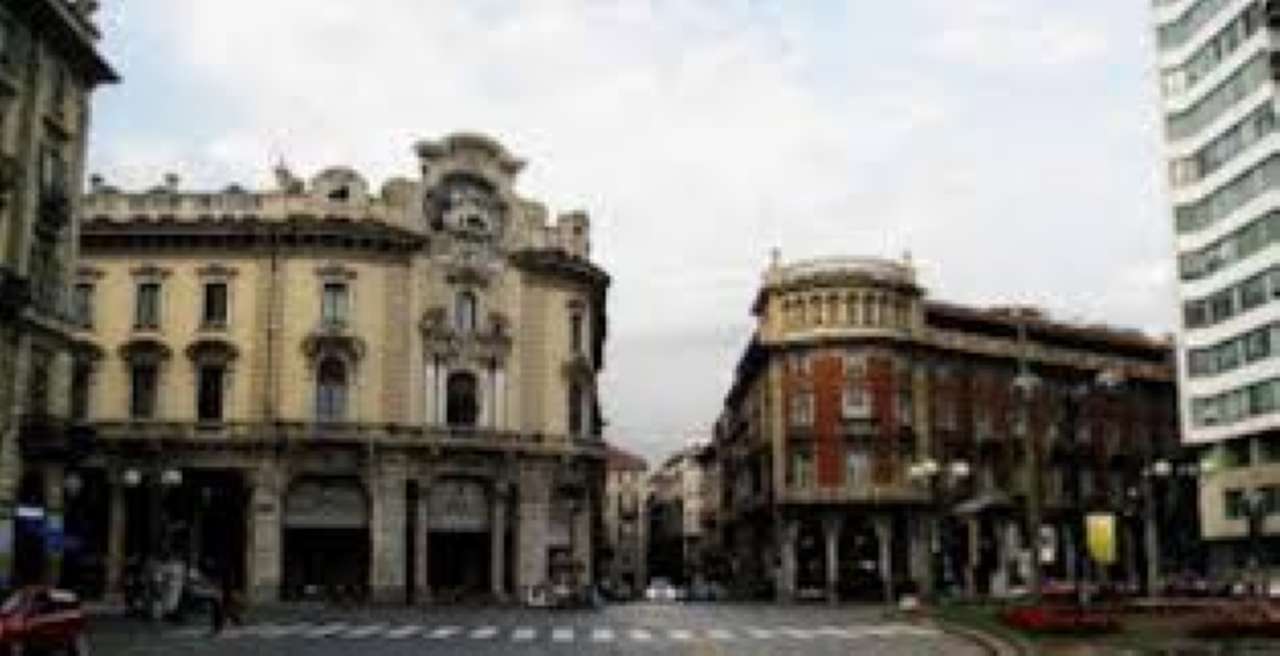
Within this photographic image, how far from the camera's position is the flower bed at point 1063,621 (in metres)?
35.7

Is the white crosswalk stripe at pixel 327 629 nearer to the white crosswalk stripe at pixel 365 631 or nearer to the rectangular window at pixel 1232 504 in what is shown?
the white crosswalk stripe at pixel 365 631

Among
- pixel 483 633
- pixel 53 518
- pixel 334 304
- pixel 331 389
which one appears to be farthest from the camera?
pixel 334 304

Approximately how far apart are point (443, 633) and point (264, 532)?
30811mm

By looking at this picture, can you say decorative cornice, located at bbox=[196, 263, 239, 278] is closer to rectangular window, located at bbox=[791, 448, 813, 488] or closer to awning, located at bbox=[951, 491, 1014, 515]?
awning, located at bbox=[951, 491, 1014, 515]

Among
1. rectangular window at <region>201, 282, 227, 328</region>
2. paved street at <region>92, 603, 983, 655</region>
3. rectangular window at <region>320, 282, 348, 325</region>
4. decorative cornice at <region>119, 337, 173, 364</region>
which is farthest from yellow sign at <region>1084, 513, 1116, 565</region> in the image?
decorative cornice at <region>119, 337, 173, 364</region>

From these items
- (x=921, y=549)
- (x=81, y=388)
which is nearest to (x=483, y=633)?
(x=81, y=388)

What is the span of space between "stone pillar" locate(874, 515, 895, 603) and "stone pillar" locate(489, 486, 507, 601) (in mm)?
26418

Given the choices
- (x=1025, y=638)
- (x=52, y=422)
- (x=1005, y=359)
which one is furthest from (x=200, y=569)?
(x=1005, y=359)

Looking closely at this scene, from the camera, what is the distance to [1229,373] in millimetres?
79188

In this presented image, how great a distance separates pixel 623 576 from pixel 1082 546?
7827 cm

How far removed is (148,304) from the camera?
247 ft

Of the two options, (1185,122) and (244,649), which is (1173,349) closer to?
(1185,122)

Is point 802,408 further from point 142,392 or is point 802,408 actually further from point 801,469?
point 142,392

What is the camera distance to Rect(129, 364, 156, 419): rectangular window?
74.2 m
